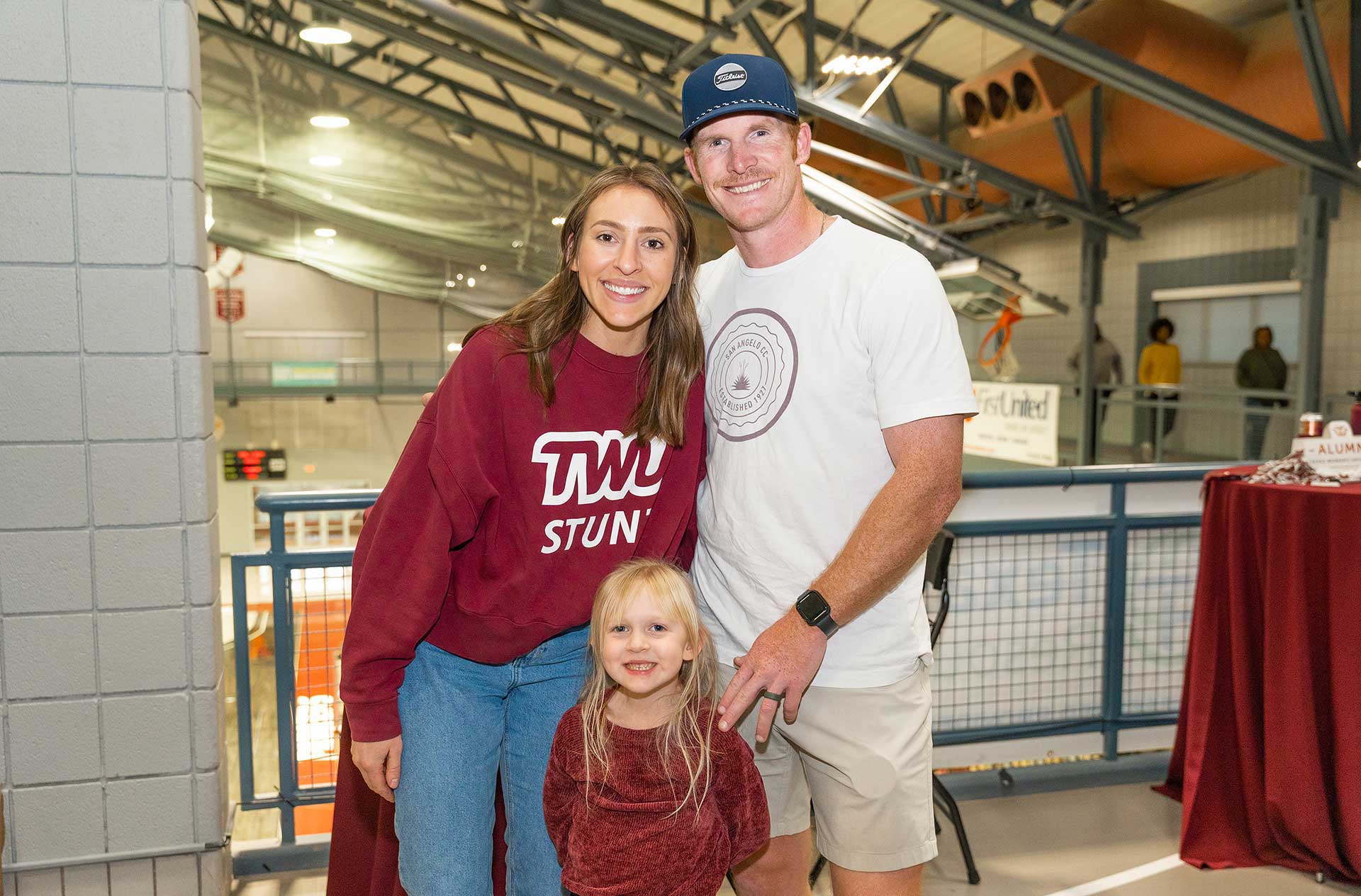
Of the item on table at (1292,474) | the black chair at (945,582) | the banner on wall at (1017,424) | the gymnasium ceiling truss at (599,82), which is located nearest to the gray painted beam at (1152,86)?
the gymnasium ceiling truss at (599,82)

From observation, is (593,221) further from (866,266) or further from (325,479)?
(325,479)

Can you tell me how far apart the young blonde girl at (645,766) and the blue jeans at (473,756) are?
0.13 ft

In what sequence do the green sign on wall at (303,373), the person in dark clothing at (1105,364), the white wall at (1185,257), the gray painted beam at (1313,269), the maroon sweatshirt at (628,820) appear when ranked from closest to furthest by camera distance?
1. the maroon sweatshirt at (628,820)
2. the gray painted beam at (1313,269)
3. the white wall at (1185,257)
4. the person in dark clothing at (1105,364)
5. the green sign on wall at (303,373)

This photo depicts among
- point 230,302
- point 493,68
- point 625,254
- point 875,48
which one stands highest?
point 875,48

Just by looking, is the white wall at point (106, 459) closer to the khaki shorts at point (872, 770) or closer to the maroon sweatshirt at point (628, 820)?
the maroon sweatshirt at point (628, 820)

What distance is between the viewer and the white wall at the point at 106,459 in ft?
6.80

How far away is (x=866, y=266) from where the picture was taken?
5.10 feet

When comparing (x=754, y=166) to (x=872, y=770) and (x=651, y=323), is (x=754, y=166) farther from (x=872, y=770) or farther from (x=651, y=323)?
(x=872, y=770)

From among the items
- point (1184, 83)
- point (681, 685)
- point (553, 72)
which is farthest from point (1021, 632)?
point (553, 72)

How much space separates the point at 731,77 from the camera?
156 centimetres

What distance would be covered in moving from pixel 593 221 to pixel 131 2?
1278 millimetres

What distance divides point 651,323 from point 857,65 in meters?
6.19

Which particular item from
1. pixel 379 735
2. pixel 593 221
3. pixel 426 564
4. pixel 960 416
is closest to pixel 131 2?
pixel 593 221

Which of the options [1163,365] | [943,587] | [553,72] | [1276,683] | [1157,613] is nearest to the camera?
[1276,683]
